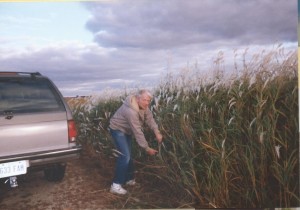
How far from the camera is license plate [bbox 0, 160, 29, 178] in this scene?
11.7ft

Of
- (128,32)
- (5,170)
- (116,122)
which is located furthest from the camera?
(116,122)

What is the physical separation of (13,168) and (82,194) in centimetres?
78

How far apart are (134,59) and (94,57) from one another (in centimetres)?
42

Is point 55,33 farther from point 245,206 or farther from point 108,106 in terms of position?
point 245,206

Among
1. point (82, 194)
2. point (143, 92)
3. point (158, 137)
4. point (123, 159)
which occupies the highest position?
point (143, 92)

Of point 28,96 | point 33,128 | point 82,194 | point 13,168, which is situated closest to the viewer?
point 13,168

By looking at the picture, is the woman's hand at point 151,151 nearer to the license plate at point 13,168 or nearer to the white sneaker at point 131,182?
the white sneaker at point 131,182

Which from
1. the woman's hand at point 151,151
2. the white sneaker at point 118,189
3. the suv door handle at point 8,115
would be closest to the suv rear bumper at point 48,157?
the suv door handle at point 8,115

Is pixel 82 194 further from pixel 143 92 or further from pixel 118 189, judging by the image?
pixel 143 92

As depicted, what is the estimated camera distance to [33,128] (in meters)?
3.70

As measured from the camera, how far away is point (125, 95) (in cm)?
389

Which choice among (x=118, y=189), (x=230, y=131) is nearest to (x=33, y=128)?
(x=118, y=189)

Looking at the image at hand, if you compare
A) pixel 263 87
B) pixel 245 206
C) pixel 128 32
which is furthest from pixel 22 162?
pixel 263 87

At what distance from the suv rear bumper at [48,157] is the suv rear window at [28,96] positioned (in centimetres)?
44
